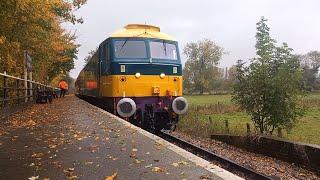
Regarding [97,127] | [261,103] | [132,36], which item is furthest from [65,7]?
[97,127]

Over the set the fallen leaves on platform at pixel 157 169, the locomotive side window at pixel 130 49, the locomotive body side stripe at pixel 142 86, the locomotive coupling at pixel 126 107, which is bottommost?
the fallen leaves on platform at pixel 157 169

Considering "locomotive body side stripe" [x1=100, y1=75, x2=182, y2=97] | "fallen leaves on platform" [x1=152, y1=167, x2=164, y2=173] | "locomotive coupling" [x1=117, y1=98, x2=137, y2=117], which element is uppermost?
"locomotive body side stripe" [x1=100, y1=75, x2=182, y2=97]

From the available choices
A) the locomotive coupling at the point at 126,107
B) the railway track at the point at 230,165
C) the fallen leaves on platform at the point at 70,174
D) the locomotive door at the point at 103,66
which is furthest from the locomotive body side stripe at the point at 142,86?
the fallen leaves on platform at the point at 70,174

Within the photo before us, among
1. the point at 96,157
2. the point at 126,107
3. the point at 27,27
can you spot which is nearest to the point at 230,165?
the point at 96,157

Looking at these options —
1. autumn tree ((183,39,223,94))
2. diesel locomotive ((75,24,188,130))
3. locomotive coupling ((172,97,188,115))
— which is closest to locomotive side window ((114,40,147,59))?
diesel locomotive ((75,24,188,130))

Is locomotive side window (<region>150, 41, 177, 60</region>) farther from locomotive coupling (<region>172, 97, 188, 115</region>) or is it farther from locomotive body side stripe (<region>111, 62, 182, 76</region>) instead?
locomotive coupling (<region>172, 97, 188, 115</region>)

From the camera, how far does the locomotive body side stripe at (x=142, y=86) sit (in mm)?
14328

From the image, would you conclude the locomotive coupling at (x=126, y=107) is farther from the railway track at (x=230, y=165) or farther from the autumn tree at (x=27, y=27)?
the autumn tree at (x=27, y=27)

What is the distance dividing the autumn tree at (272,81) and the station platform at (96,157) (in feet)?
26.0

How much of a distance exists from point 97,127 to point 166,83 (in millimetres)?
5085

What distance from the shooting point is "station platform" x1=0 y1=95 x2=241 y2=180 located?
524cm

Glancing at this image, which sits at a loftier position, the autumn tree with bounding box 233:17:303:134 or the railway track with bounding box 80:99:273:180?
the autumn tree with bounding box 233:17:303:134

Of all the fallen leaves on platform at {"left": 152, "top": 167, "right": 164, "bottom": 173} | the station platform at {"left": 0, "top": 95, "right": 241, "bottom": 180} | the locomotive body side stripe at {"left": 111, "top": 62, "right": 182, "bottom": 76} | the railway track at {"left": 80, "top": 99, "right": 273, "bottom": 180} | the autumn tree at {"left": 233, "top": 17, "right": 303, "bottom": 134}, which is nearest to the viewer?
the station platform at {"left": 0, "top": 95, "right": 241, "bottom": 180}

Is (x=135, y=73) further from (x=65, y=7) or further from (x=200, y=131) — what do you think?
(x=65, y=7)
